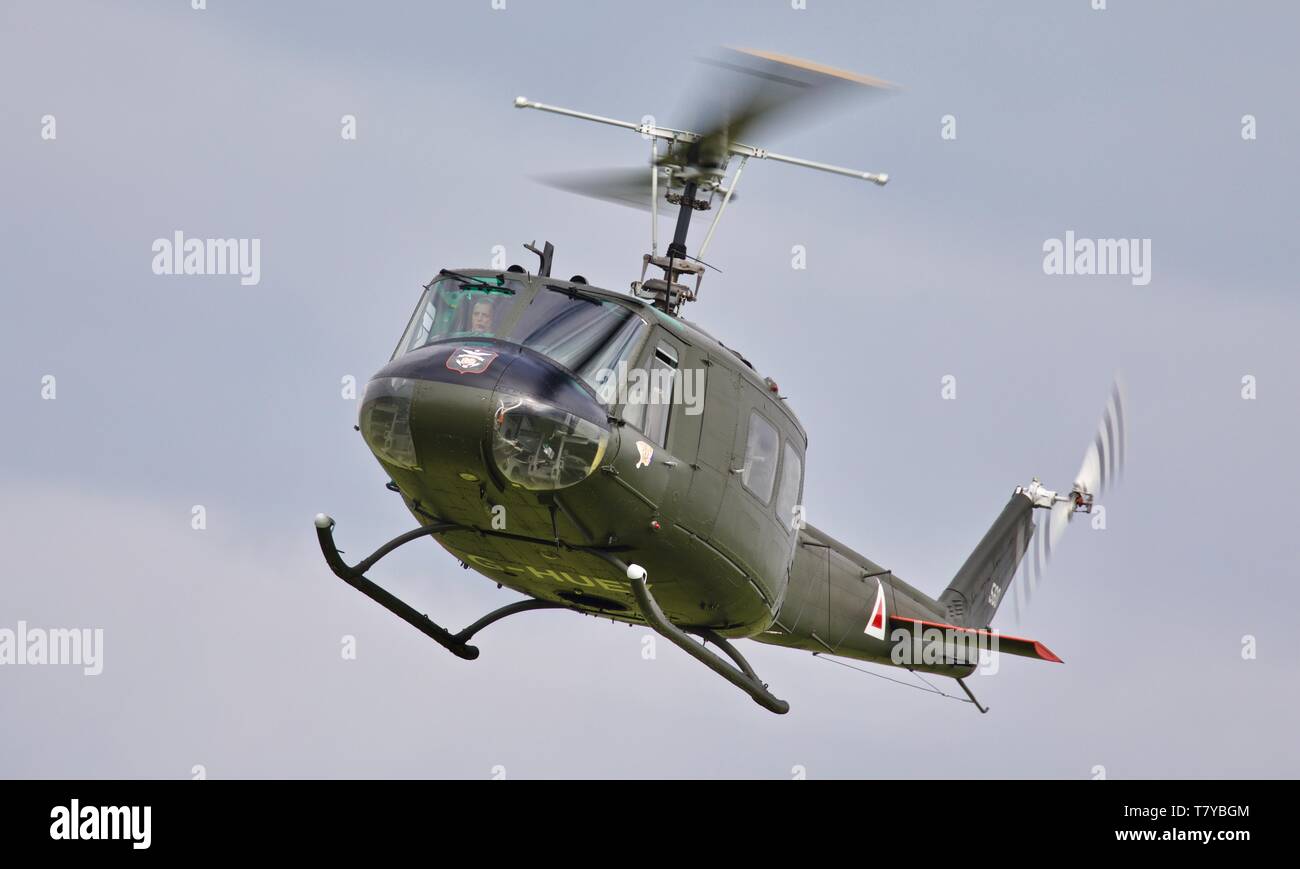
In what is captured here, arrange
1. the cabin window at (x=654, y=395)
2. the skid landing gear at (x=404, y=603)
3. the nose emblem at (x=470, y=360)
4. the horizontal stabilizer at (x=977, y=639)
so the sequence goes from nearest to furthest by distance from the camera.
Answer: the nose emblem at (x=470, y=360)
the cabin window at (x=654, y=395)
the skid landing gear at (x=404, y=603)
the horizontal stabilizer at (x=977, y=639)

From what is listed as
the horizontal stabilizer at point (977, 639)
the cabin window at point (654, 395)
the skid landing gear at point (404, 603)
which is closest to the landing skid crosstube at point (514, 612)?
the skid landing gear at point (404, 603)

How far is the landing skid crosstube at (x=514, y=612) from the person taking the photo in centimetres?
1931

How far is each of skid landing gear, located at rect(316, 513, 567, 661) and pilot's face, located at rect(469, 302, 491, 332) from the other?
2.22 m

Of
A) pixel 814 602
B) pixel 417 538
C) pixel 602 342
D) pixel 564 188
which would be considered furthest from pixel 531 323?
pixel 814 602

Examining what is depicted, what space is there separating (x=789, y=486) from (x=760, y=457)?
37.3 inches

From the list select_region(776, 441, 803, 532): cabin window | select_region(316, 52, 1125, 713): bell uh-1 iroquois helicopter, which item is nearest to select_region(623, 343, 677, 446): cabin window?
select_region(316, 52, 1125, 713): bell uh-1 iroquois helicopter

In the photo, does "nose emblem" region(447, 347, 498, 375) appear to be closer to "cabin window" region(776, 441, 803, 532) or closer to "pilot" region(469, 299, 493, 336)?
"pilot" region(469, 299, 493, 336)

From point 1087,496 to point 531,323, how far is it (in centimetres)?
1233

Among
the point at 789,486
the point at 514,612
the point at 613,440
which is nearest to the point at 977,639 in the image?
the point at 789,486

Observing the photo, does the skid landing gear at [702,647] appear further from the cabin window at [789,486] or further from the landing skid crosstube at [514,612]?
the cabin window at [789,486]

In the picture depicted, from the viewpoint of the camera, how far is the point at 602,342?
747 inches

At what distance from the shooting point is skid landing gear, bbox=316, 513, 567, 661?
20.4m

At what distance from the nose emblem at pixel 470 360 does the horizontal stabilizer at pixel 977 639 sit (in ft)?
27.3

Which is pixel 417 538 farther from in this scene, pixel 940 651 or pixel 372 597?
pixel 940 651
